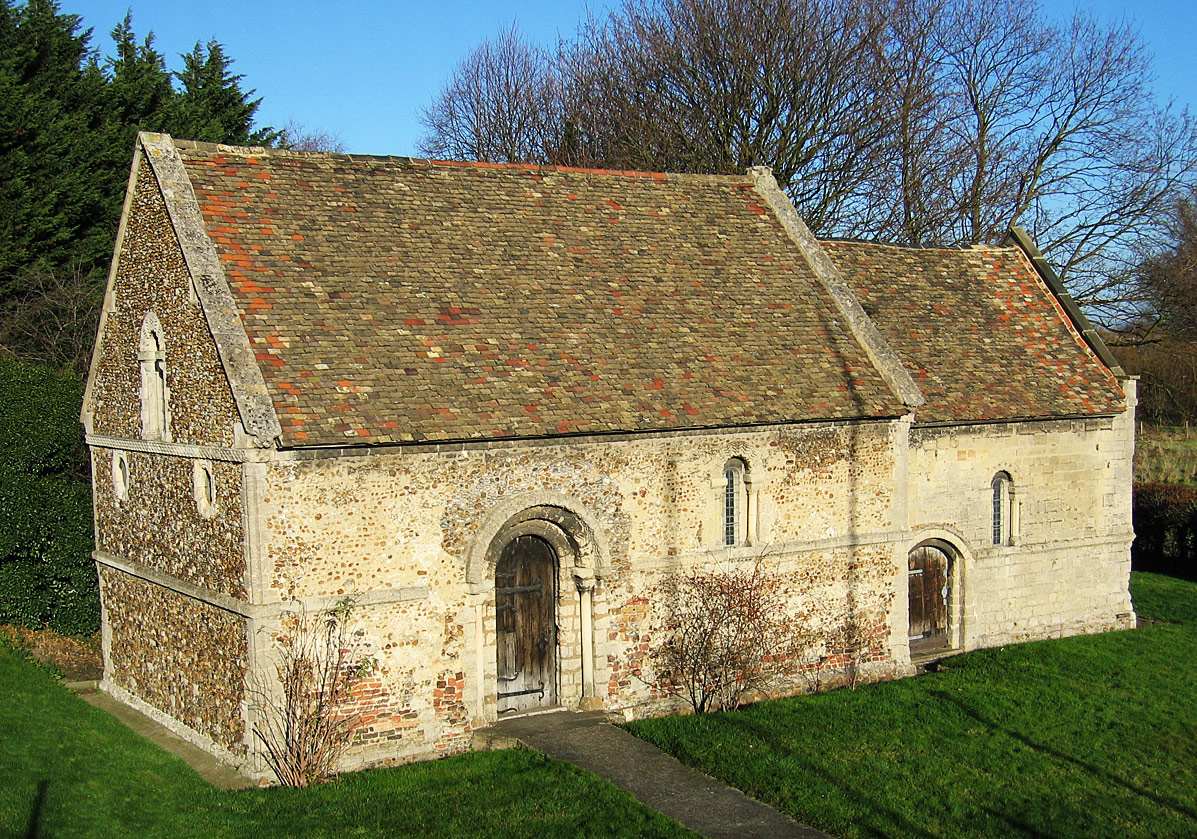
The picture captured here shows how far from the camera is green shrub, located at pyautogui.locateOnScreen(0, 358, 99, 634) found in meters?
20.8

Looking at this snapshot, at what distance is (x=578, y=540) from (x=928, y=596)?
8.10 m

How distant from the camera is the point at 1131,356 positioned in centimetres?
4519

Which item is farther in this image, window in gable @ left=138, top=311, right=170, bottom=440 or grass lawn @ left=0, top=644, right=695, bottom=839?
window in gable @ left=138, top=311, right=170, bottom=440

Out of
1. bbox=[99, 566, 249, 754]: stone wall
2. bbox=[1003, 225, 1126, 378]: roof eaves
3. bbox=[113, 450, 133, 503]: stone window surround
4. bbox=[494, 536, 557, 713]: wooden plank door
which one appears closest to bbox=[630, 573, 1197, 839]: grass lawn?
bbox=[494, 536, 557, 713]: wooden plank door

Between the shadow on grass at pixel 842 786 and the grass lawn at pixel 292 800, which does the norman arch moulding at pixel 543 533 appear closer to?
the grass lawn at pixel 292 800

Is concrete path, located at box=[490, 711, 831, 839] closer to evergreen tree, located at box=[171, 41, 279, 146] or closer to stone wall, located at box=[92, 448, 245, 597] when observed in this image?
stone wall, located at box=[92, 448, 245, 597]

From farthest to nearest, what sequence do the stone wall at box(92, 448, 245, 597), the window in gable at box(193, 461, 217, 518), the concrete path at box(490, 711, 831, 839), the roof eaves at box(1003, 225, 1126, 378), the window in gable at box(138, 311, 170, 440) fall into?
the roof eaves at box(1003, 225, 1126, 378)
the window in gable at box(138, 311, 170, 440)
the window in gable at box(193, 461, 217, 518)
the stone wall at box(92, 448, 245, 597)
the concrete path at box(490, 711, 831, 839)

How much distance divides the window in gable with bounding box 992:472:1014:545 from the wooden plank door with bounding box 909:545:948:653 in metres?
1.47

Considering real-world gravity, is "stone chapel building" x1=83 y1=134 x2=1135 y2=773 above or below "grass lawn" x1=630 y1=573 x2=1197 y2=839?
above

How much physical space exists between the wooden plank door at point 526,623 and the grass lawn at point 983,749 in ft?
5.69

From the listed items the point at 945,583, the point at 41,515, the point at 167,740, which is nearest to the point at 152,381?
the point at 167,740

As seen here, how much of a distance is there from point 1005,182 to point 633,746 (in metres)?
29.1

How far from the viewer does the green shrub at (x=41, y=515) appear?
2080cm

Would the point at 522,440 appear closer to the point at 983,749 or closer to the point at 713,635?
the point at 713,635
